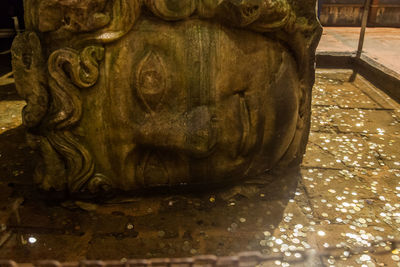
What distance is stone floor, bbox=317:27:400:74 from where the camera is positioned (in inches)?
214

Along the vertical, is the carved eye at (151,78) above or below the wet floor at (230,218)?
above

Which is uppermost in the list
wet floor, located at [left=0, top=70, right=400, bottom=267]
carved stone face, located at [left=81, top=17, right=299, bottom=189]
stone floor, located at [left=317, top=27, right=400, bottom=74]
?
carved stone face, located at [left=81, top=17, right=299, bottom=189]

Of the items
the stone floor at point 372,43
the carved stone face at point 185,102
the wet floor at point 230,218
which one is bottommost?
the wet floor at point 230,218

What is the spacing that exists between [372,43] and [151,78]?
18.4ft

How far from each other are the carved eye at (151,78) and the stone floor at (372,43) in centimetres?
379

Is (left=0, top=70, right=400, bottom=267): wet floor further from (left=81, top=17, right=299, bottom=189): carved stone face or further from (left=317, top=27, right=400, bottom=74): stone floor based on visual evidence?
(left=317, top=27, right=400, bottom=74): stone floor

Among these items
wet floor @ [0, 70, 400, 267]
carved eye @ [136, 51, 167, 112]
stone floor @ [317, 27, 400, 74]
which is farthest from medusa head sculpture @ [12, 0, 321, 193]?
stone floor @ [317, 27, 400, 74]

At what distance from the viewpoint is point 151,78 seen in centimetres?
192

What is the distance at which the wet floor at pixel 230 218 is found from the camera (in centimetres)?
189

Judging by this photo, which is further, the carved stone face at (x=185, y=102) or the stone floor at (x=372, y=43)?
the stone floor at (x=372, y=43)

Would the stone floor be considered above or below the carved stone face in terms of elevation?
below

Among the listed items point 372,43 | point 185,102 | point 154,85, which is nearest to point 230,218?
point 185,102

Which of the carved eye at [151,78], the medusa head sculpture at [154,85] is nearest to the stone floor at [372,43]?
the medusa head sculpture at [154,85]

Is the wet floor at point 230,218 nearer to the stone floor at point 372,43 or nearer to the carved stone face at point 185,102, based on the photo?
the carved stone face at point 185,102
